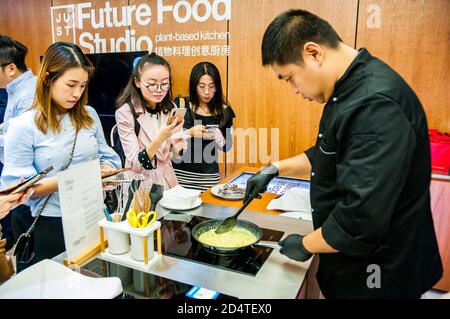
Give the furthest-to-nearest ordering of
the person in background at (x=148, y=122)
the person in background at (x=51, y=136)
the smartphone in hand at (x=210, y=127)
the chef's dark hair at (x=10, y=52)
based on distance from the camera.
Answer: the chef's dark hair at (x=10, y=52)
the smartphone in hand at (x=210, y=127)
the person in background at (x=148, y=122)
the person in background at (x=51, y=136)

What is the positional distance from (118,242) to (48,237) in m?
0.62


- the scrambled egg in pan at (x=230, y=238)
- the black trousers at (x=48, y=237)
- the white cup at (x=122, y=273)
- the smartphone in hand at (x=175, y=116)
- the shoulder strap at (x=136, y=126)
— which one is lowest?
the black trousers at (x=48, y=237)

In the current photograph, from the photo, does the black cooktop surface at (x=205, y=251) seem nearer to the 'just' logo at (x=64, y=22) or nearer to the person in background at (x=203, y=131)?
the person in background at (x=203, y=131)

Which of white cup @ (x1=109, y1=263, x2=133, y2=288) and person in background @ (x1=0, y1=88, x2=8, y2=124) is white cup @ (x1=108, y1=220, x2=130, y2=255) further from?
person in background @ (x1=0, y1=88, x2=8, y2=124)

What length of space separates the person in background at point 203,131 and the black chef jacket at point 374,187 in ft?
4.89

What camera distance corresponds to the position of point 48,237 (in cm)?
158

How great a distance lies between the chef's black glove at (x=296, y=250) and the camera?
1.08m

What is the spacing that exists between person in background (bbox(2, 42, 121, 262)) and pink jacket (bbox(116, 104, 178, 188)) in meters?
0.42

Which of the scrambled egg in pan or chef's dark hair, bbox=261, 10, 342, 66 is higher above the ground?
chef's dark hair, bbox=261, 10, 342, 66

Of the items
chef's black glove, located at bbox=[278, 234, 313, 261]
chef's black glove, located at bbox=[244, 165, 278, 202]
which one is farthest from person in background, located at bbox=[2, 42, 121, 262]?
chef's black glove, located at bbox=[278, 234, 313, 261]

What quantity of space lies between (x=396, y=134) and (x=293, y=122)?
2.50 m

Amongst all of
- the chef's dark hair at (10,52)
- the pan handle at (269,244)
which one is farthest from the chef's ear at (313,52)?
the chef's dark hair at (10,52)

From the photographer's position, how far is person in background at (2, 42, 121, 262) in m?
1.45

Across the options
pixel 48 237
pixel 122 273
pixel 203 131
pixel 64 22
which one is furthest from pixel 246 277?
pixel 64 22
